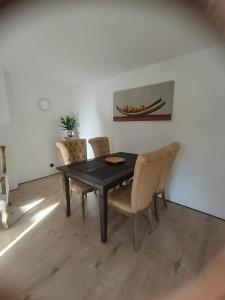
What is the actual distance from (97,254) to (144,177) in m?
0.90

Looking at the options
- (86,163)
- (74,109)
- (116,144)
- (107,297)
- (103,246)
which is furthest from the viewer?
(74,109)

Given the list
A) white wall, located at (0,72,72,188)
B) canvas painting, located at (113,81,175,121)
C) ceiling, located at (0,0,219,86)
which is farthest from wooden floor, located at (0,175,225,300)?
ceiling, located at (0,0,219,86)

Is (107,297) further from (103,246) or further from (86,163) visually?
(86,163)

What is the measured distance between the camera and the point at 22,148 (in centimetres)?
313

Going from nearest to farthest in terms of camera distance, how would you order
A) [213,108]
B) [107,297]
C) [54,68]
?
[107,297] → [213,108] → [54,68]

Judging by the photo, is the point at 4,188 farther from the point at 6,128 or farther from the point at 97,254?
the point at 97,254

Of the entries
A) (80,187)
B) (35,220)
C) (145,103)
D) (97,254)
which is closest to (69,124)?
(145,103)

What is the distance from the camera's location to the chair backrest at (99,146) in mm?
2665

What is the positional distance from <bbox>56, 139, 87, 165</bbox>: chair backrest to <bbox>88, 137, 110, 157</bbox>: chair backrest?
217 mm

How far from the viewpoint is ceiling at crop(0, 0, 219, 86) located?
1.17 meters

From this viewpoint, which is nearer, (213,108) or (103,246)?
(103,246)

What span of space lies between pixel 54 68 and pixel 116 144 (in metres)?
1.74

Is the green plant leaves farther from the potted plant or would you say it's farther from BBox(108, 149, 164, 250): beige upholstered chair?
BBox(108, 149, 164, 250): beige upholstered chair

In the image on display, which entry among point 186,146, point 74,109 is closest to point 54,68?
point 74,109
